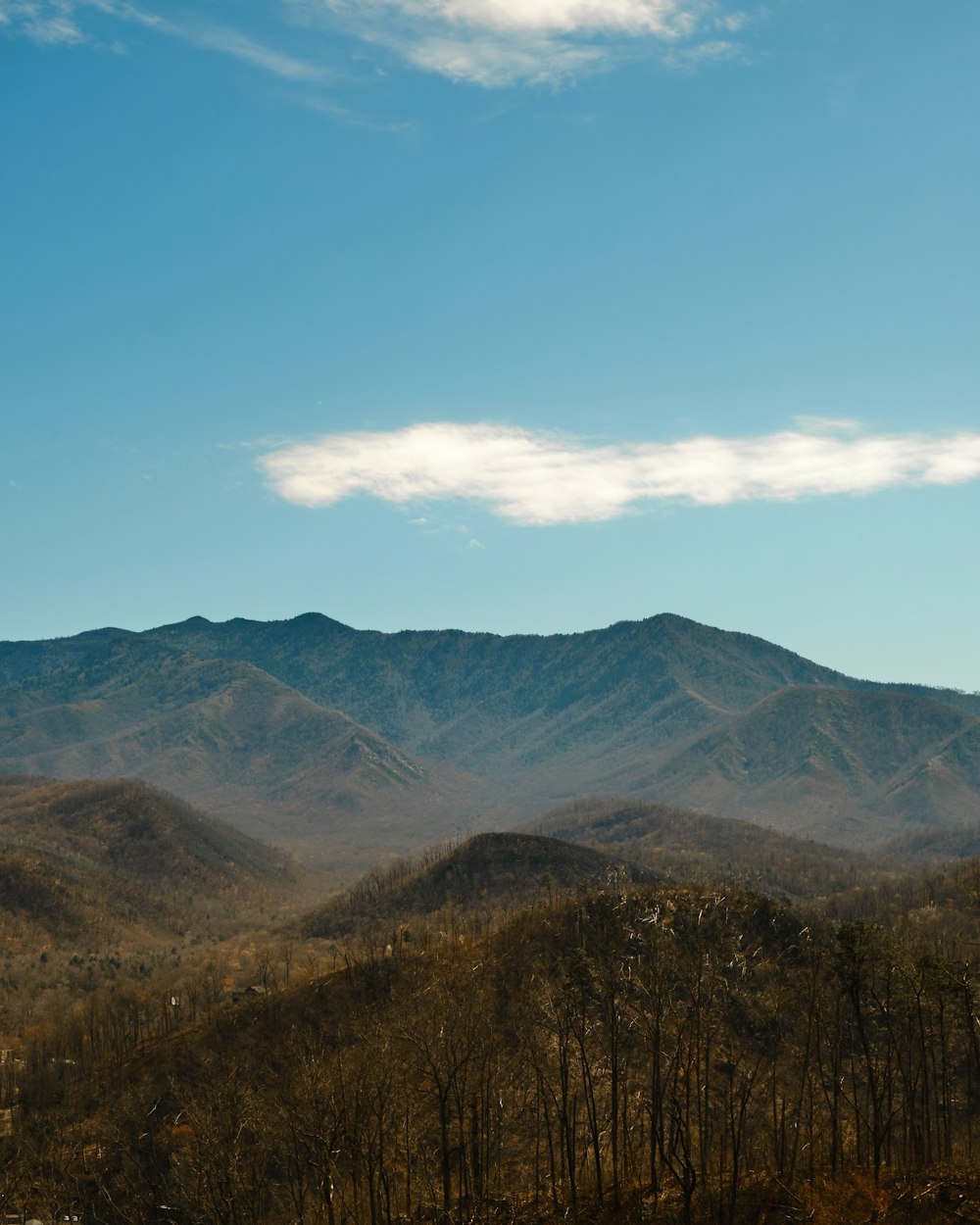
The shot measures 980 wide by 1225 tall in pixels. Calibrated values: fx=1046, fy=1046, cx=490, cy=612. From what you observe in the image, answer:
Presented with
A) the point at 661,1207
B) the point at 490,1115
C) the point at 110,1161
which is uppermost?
the point at 661,1207

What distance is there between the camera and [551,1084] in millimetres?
116188

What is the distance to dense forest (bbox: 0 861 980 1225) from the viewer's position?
8062cm

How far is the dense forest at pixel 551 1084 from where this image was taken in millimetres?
80625

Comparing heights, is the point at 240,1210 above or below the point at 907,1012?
below

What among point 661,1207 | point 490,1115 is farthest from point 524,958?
point 661,1207

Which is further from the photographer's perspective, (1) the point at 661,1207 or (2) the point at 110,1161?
(2) the point at 110,1161

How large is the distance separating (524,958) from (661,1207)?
292ft

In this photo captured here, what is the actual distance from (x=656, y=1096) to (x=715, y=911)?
8237cm

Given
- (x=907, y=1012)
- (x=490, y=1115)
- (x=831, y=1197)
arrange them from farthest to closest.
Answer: (x=490, y=1115) → (x=907, y=1012) → (x=831, y=1197)

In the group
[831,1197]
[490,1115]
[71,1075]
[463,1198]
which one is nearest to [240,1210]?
[463,1198]

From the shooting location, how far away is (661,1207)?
238ft

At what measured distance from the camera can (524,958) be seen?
16062 centimetres

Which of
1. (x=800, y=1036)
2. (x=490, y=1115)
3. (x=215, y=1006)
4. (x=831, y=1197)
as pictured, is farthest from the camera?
(x=215, y=1006)

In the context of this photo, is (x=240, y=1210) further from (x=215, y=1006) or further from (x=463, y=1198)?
(x=215, y=1006)
